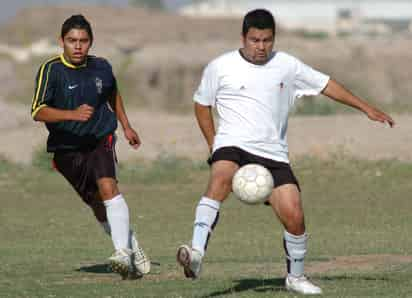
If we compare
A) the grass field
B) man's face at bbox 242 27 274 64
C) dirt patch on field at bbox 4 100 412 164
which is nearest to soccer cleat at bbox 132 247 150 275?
the grass field

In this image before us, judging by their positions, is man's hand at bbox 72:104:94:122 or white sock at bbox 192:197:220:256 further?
man's hand at bbox 72:104:94:122

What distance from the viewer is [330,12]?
159 metres

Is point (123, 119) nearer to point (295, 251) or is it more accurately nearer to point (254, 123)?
point (254, 123)

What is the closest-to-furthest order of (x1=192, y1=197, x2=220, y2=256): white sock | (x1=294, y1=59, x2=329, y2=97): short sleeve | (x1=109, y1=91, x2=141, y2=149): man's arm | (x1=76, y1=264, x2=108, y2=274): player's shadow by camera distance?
1. (x1=192, y1=197, x2=220, y2=256): white sock
2. (x1=294, y1=59, x2=329, y2=97): short sleeve
3. (x1=109, y1=91, x2=141, y2=149): man's arm
4. (x1=76, y1=264, x2=108, y2=274): player's shadow

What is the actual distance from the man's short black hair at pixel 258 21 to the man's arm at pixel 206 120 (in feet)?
2.33

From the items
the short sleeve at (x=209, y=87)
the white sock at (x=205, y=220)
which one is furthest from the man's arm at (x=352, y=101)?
the white sock at (x=205, y=220)

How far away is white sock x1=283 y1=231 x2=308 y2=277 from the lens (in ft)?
34.3

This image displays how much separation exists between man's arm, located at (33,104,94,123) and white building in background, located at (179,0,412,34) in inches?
5627

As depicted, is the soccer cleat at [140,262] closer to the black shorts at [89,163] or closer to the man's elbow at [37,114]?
the black shorts at [89,163]

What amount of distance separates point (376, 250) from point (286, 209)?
481 cm

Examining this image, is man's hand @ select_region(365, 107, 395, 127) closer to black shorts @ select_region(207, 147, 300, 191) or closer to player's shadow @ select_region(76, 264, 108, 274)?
black shorts @ select_region(207, 147, 300, 191)

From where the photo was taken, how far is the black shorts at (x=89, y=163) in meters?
11.6

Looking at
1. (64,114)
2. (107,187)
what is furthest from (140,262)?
(64,114)

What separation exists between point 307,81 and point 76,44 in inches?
81.3
